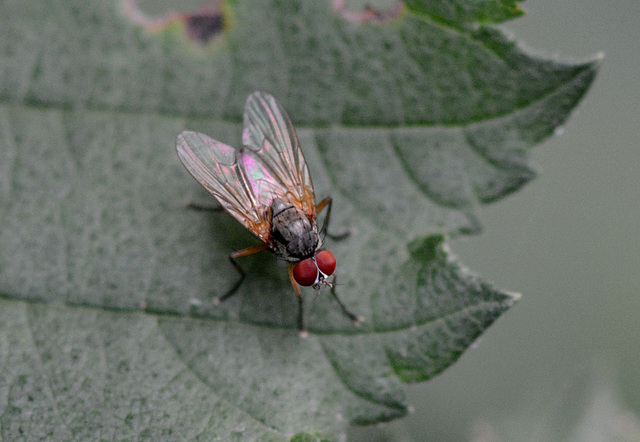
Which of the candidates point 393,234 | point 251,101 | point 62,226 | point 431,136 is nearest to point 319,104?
point 251,101

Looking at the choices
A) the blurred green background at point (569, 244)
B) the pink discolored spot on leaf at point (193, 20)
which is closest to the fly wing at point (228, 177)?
the pink discolored spot on leaf at point (193, 20)

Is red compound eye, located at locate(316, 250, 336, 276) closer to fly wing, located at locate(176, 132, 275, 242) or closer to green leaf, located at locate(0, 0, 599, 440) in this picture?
green leaf, located at locate(0, 0, 599, 440)

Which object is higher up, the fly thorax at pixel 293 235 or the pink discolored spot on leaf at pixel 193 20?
the pink discolored spot on leaf at pixel 193 20

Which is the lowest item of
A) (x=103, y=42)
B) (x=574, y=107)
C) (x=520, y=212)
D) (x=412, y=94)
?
(x=520, y=212)

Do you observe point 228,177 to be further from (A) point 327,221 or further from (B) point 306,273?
(B) point 306,273

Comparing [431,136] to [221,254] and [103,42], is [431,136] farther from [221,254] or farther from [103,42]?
[103,42]

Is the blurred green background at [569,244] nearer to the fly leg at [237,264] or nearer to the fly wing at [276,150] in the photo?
the fly wing at [276,150]
